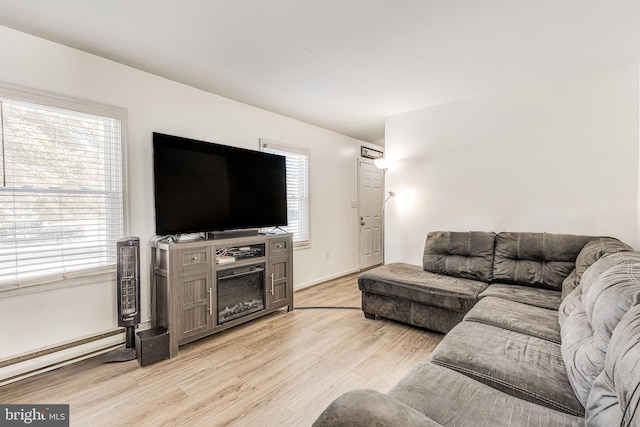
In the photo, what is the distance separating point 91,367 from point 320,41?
118 inches

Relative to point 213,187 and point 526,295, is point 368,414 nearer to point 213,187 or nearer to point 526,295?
point 526,295

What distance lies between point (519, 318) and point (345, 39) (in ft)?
7.44

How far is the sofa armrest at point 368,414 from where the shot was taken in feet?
2.54

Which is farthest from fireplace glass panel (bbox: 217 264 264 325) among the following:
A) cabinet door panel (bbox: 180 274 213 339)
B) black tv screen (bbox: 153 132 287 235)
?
black tv screen (bbox: 153 132 287 235)

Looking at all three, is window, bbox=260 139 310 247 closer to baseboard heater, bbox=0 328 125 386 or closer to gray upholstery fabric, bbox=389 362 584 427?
baseboard heater, bbox=0 328 125 386

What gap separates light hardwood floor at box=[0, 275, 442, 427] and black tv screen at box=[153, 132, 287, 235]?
108 cm

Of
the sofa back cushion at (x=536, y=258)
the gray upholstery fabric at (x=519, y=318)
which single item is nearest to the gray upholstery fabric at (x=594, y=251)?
the sofa back cushion at (x=536, y=258)

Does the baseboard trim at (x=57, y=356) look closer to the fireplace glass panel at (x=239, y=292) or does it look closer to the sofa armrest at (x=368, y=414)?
the fireplace glass panel at (x=239, y=292)

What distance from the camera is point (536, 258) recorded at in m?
2.64

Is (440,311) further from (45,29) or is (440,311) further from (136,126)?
(45,29)

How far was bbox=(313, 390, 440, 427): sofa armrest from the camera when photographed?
2.54 feet

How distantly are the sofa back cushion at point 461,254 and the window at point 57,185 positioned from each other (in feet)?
9.99

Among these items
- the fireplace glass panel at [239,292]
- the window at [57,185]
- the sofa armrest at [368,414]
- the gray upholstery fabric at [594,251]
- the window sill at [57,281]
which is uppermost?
the window at [57,185]

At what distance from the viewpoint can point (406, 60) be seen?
8.05 ft
